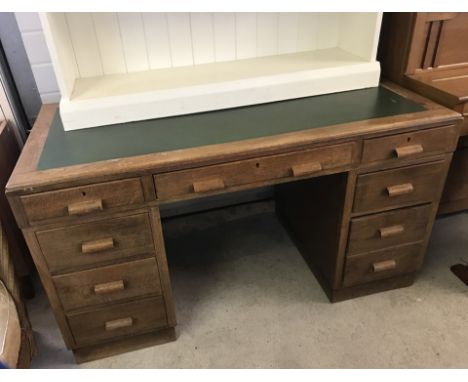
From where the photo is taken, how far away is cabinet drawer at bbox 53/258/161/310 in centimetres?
120

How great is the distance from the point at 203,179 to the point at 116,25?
699 mm

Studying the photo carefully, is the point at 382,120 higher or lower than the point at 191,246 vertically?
higher

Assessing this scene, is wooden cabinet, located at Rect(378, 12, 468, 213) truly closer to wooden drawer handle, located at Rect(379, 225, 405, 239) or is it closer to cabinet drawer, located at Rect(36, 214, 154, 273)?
wooden drawer handle, located at Rect(379, 225, 405, 239)

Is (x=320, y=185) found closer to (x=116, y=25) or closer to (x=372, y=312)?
(x=372, y=312)

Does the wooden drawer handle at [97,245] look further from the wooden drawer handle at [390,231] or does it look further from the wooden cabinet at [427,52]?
the wooden cabinet at [427,52]

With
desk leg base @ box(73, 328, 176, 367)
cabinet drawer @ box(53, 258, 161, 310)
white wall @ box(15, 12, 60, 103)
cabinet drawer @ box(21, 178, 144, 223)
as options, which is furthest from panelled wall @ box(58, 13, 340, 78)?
desk leg base @ box(73, 328, 176, 367)

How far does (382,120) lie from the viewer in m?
1.23

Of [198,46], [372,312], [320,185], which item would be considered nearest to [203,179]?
[320,185]

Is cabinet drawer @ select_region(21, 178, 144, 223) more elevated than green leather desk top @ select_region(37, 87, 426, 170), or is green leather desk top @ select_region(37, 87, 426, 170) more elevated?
green leather desk top @ select_region(37, 87, 426, 170)

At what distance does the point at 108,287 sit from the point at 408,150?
101cm

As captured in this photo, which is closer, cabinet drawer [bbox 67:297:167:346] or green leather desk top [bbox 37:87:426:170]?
green leather desk top [bbox 37:87:426:170]

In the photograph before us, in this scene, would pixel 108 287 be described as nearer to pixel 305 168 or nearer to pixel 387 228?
pixel 305 168

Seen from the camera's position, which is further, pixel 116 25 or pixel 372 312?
pixel 372 312

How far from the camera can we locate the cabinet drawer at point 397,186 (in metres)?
1.30
